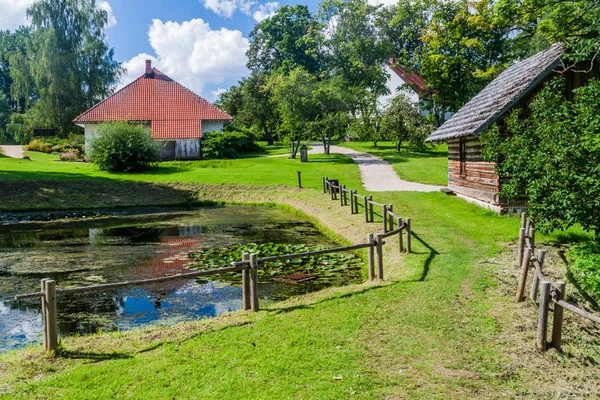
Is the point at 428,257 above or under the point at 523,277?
under

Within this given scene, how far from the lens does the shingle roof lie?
16766 mm

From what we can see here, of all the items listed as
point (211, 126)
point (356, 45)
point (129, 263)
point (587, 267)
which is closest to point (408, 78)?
point (356, 45)

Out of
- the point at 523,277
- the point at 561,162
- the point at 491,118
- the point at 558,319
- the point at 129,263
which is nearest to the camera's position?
the point at 558,319

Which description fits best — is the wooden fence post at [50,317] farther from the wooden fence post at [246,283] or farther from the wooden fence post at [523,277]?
the wooden fence post at [523,277]

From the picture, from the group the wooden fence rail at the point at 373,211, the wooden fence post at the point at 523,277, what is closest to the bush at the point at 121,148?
the wooden fence rail at the point at 373,211

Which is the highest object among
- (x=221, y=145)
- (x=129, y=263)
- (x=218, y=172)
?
(x=221, y=145)

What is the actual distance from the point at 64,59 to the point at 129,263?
43.8 metres

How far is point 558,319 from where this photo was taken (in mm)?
7023

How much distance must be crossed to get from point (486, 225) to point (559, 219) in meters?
3.38

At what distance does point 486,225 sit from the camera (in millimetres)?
16547

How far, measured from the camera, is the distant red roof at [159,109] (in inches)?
1774

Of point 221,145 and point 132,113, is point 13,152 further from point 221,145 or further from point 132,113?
point 221,145

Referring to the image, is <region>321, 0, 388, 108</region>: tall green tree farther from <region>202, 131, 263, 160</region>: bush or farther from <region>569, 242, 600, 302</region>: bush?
<region>569, 242, 600, 302</region>: bush

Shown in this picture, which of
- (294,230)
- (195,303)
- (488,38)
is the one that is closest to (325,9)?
(488,38)
